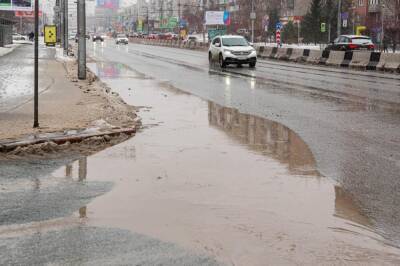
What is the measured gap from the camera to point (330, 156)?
346 inches

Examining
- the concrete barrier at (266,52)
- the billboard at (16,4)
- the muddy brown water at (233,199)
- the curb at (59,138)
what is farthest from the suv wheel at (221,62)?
the billboard at (16,4)

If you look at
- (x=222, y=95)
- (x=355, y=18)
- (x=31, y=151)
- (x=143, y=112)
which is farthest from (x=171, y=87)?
(x=355, y=18)

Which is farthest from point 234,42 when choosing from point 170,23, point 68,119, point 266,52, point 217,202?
point 170,23

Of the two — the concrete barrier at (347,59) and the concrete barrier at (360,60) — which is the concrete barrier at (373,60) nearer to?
the concrete barrier at (360,60)

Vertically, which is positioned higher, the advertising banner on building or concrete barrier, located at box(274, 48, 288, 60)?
the advertising banner on building

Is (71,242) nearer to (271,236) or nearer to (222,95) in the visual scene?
(271,236)

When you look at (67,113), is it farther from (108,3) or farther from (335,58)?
(108,3)

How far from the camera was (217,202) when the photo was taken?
6391 millimetres

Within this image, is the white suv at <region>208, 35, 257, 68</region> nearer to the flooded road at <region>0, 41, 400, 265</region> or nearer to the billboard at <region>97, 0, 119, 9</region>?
the flooded road at <region>0, 41, 400, 265</region>

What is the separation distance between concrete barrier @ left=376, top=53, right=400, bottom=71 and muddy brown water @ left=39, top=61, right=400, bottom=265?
20.7 meters

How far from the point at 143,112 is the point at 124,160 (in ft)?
17.0

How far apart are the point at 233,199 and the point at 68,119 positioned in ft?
18.8

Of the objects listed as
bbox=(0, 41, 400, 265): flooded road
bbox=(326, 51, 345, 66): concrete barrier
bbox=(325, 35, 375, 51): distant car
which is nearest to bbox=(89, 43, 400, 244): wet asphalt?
bbox=(0, 41, 400, 265): flooded road

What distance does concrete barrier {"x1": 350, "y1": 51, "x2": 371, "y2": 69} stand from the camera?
32.6m
